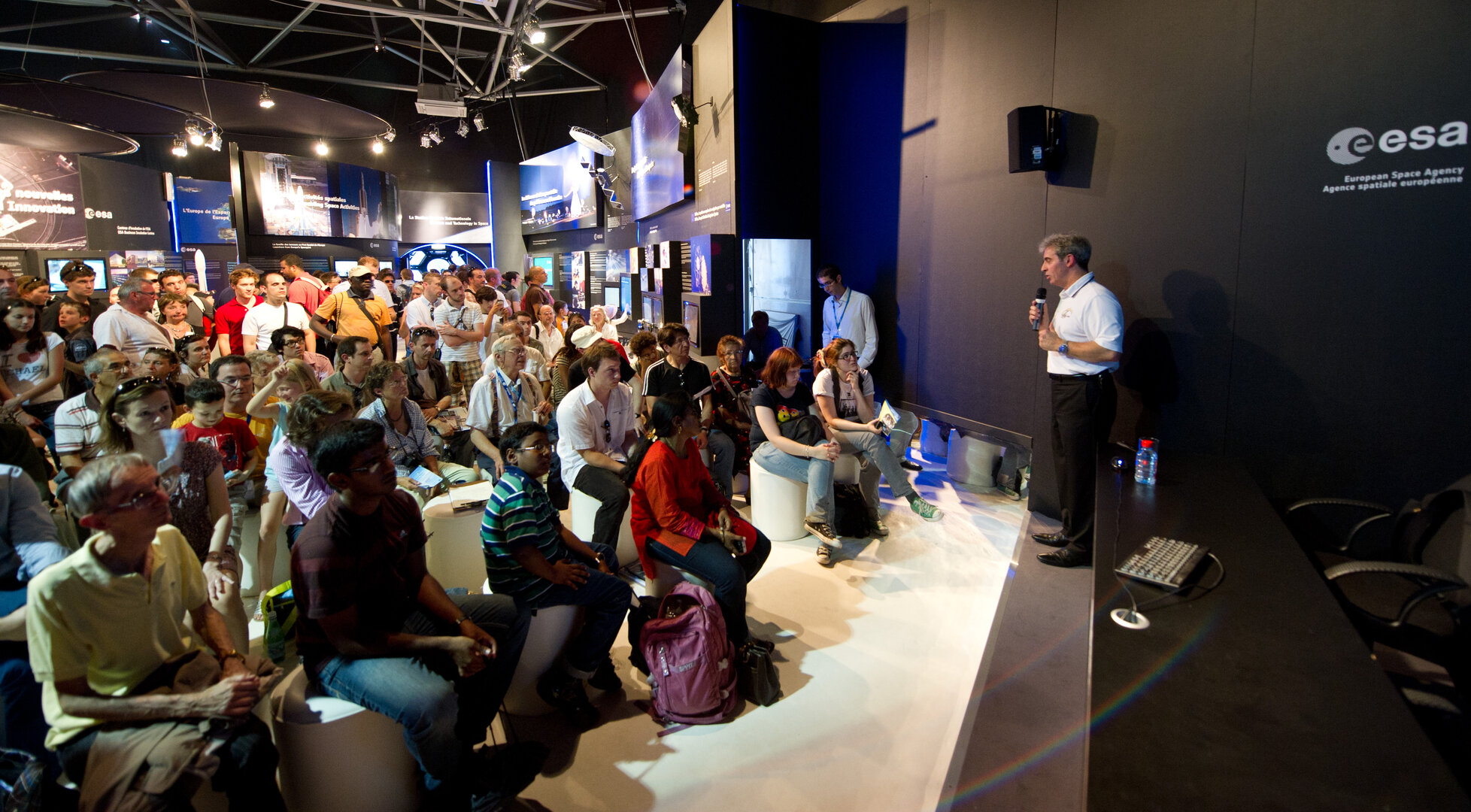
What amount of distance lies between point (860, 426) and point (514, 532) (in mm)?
2591

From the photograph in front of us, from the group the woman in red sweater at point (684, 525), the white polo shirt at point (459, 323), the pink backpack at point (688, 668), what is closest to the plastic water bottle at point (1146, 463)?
the woman in red sweater at point (684, 525)

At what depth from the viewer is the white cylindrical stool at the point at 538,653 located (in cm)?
268

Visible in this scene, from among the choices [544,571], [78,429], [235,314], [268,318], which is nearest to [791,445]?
[544,571]

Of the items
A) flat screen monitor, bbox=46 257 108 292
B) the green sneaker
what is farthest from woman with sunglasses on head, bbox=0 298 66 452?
flat screen monitor, bbox=46 257 108 292

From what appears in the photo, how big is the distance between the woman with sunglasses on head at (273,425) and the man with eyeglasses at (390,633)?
1360 millimetres

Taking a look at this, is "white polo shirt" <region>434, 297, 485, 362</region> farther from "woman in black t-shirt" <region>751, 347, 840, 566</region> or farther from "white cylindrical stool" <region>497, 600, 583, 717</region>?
"white cylindrical stool" <region>497, 600, 583, 717</region>

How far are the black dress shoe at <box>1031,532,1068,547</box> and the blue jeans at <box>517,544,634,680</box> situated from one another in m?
2.78

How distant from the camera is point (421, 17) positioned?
317 inches

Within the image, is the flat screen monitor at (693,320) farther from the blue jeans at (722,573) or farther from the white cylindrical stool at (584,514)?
the blue jeans at (722,573)

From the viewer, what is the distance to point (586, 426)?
388 centimetres

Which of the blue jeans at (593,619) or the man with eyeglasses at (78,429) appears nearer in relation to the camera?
the blue jeans at (593,619)

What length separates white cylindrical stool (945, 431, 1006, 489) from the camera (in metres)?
5.59

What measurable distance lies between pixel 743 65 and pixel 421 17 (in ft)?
13.6

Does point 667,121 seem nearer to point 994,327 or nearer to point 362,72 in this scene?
point 994,327
